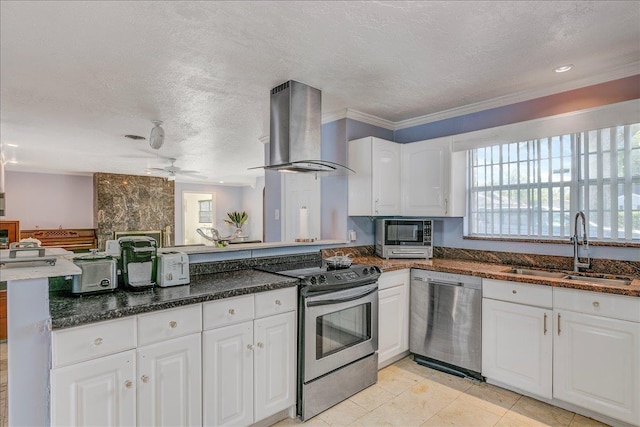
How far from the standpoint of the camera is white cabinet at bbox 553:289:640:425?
6.64ft

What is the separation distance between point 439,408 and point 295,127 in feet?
7.44

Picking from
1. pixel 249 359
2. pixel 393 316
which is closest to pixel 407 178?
pixel 393 316

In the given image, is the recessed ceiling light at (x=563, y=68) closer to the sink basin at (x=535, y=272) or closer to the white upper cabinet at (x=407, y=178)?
the white upper cabinet at (x=407, y=178)

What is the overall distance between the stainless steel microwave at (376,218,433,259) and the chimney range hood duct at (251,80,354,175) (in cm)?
98

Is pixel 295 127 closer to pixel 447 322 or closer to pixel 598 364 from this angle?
pixel 447 322

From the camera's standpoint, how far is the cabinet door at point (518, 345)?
2348mm

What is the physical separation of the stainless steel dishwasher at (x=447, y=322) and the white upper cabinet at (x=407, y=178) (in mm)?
712

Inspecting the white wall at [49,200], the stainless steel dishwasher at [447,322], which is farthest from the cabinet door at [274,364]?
the white wall at [49,200]

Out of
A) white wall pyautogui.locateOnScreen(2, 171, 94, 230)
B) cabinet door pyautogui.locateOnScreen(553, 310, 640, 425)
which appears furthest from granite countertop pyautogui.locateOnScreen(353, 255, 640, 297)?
white wall pyautogui.locateOnScreen(2, 171, 94, 230)

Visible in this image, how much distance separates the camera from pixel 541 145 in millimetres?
2953

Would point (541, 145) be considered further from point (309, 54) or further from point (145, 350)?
point (145, 350)

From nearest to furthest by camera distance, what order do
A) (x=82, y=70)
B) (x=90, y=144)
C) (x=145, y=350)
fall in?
(x=145, y=350), (x=82, y=70), (x=90, y=144)

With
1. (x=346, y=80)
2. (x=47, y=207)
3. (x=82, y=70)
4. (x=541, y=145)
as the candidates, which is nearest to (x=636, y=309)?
(x=541, y=145)

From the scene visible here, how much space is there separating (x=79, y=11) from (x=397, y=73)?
1945 mm
